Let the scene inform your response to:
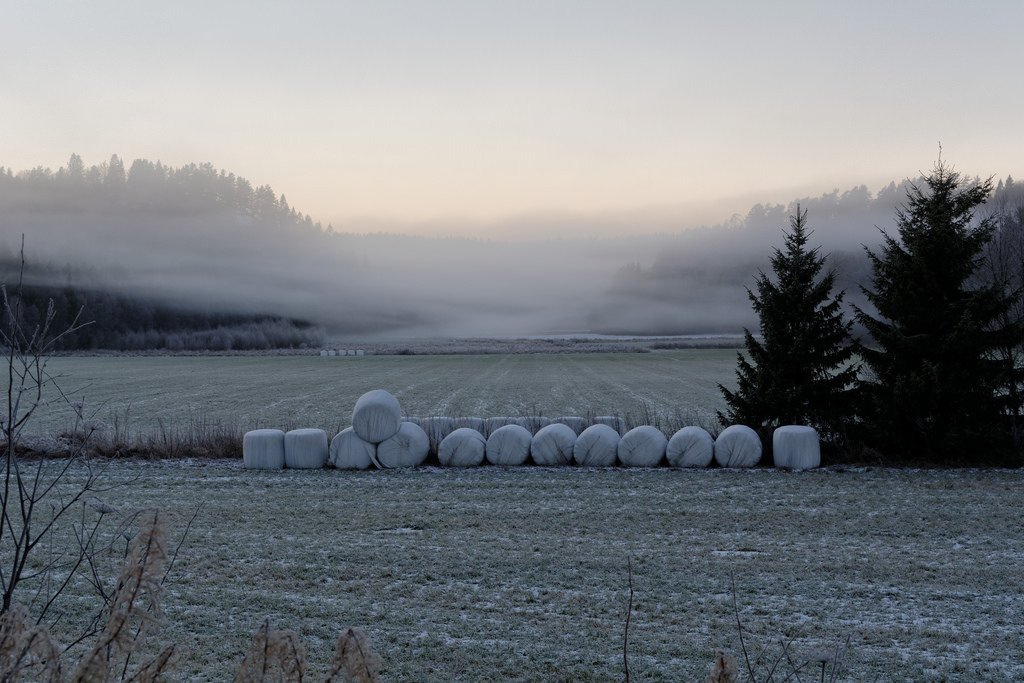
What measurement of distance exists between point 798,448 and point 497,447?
558cm

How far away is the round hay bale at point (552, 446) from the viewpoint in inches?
614

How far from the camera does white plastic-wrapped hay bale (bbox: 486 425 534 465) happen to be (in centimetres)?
1560

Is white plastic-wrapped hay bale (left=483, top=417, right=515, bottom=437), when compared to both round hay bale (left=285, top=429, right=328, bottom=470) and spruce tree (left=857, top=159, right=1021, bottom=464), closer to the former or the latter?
round hay bale (left=285, top=429, right=328, bottom=470)

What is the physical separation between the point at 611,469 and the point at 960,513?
5.94m

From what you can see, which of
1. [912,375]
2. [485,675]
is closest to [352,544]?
[485,675]

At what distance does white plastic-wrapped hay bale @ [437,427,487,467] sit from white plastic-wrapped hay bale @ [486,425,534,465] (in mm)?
206

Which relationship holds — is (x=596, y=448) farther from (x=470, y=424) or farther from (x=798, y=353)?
(x=798, y=353)

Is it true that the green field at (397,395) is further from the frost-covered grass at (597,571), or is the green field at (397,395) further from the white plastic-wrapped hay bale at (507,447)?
the frost-covered grass at (597,571)

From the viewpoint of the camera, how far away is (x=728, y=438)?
50.4ft

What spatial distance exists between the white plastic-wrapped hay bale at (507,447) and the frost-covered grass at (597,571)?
1.50m

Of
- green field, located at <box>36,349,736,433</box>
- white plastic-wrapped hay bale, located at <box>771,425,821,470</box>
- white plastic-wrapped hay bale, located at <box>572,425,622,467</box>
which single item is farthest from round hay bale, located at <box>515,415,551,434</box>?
white plastic-wrapped hay bale, located at <box>771,425,821,470</box>

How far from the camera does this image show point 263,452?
1567 cm

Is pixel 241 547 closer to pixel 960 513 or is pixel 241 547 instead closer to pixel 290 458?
pixel 290 458

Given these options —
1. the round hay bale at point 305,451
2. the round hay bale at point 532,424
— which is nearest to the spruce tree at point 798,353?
the round hay bale at point 532,424
